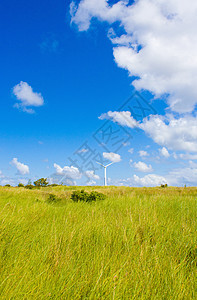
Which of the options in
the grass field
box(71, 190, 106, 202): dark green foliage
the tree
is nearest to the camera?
the grass field

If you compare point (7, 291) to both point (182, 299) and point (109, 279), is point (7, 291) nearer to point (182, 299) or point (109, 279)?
point (109, 279)

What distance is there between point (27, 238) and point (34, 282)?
1.14 metres

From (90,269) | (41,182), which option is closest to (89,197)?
(90,269)

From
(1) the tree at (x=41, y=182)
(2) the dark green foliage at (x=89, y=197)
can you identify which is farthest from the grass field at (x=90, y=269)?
(1) the tree at (x=41, y=182)

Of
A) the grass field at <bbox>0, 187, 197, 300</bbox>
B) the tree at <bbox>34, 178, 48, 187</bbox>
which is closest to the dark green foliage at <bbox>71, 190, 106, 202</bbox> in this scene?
the grass field at <bbox>0, 187, 197, 300</bbox>

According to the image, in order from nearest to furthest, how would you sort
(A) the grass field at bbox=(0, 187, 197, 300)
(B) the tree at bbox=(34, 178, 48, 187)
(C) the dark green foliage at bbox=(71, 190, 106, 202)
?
(A) the grass field at bbox=(0, 187, 197, 300)
(C) the dark green foliage at bbox=(71, 190, 106, 202)
(B) the tree at bbox=(34, 178, 48, 187)

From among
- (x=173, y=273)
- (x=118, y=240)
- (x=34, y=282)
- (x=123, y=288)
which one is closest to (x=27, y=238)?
(x=34, y=282)

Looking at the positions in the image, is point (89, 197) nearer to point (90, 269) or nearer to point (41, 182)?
point (90, 269)

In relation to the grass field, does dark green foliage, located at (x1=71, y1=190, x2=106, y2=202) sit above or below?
above

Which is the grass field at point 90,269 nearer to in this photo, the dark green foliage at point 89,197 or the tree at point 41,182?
the dark green foliage at point 89,197

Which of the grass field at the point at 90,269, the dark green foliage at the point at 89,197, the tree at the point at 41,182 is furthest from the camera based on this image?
the tree at the point at 41,182

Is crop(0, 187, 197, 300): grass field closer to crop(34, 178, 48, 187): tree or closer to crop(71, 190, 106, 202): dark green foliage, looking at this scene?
crop(71, 190, 106, 202): dark green foliage

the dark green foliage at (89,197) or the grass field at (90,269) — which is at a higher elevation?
the dark green foliage at (89,197)

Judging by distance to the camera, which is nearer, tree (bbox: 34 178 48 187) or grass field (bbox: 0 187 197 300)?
grass field (bbox: 0 187 197 300)
